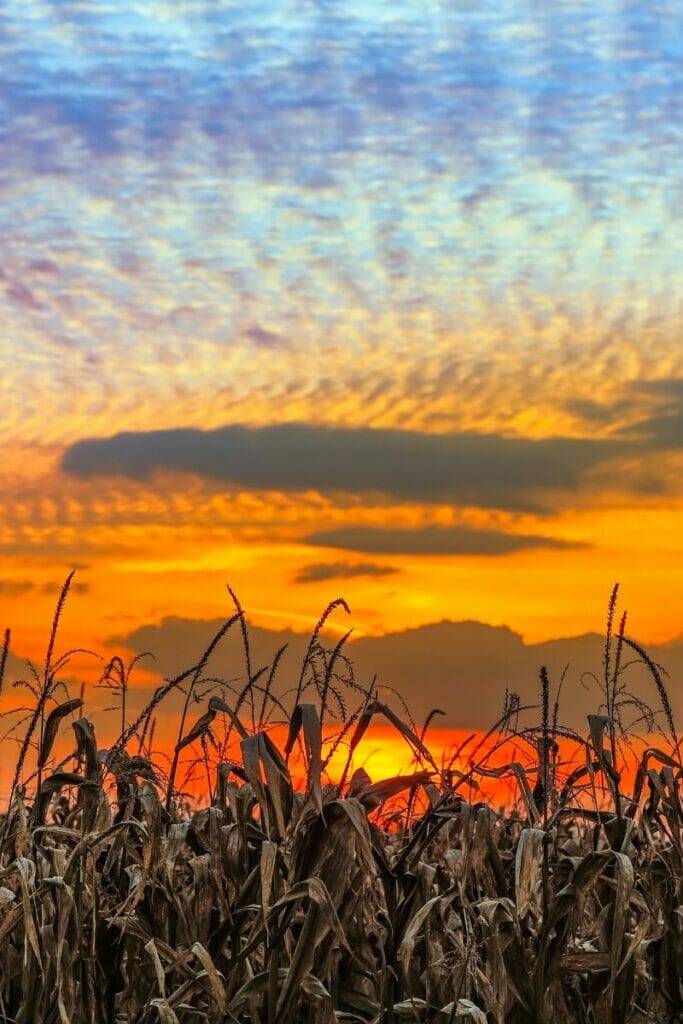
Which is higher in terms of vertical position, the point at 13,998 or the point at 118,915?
the point at 118,915

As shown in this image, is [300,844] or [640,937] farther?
[640,937]

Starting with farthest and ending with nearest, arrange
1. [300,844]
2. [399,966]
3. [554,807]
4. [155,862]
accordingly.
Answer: [554,807] < [155,862] < [399,966] < [300,844]

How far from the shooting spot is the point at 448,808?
6312 mm

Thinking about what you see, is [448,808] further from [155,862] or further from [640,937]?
[155,862]

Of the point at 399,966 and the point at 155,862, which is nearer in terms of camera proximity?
the point at 399,966

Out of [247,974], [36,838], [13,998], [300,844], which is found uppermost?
[300,844]

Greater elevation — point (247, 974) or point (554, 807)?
point (554, 807)

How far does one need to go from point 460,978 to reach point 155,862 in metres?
1.60

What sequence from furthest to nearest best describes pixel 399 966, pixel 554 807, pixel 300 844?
pixel 554 807
pixel 399 966
pixel 300 844

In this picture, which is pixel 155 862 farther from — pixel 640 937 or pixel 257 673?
pixel 640 937

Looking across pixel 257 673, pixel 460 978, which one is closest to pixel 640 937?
pixel 460 978

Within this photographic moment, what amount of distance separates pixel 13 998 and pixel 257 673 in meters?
2.24

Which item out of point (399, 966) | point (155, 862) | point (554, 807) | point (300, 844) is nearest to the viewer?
point (300, 844)

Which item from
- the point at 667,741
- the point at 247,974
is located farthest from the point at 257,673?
the point at 667,741
